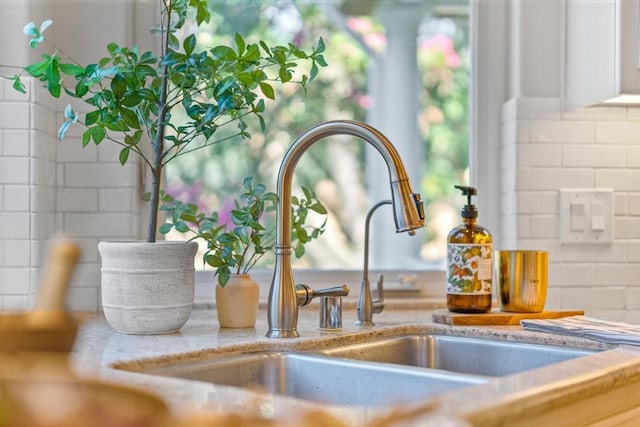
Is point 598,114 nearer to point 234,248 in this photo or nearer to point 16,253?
point 234,248

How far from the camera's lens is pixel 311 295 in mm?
1706

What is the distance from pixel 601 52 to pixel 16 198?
4.67 ft

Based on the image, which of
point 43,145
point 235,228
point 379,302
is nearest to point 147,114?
point 235,228

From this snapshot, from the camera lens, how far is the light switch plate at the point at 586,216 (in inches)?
87.4

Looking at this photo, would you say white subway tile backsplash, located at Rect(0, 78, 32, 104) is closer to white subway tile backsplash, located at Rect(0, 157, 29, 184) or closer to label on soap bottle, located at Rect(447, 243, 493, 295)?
white subway tile backsplash, located at Rect(0, 157, 29, 184)

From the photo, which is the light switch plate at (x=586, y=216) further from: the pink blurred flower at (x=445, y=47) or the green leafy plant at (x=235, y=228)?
the green leafy plant at (x=235, y=228)

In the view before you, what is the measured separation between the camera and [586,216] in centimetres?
223

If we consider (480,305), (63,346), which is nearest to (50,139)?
(480,305)

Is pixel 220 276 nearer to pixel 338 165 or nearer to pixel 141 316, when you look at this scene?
pixel 141 316

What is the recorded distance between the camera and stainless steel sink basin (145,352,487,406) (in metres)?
1.30

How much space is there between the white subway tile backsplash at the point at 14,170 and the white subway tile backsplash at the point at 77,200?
0.14 metres

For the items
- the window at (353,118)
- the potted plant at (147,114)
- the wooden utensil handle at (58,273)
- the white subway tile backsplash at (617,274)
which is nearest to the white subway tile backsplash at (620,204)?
the white subway tile backsplash at (617,274)

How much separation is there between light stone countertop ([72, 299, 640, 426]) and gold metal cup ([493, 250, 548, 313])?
0.45 feet

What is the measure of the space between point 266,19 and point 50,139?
0.68 metres
